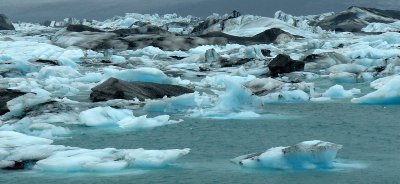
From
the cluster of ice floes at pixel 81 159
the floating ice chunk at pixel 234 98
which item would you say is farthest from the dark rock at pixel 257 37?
the cluster of ice floes at pixel 81 159

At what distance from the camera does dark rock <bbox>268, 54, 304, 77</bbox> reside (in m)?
27.6

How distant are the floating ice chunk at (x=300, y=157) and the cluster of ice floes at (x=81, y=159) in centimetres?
114

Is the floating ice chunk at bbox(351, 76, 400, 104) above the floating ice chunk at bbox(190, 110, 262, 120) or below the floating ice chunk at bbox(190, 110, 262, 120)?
above

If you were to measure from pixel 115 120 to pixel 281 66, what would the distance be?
14.8m

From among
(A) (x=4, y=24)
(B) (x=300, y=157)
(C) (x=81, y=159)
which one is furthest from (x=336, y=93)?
(A) (x=4, y=24)

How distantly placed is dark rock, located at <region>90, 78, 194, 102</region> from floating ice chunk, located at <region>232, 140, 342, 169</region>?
883cm

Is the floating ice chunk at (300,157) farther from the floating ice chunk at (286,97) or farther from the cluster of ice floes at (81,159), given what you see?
the floating ice chunk at (286,97)

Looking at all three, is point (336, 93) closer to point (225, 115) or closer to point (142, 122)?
point (225, 115)

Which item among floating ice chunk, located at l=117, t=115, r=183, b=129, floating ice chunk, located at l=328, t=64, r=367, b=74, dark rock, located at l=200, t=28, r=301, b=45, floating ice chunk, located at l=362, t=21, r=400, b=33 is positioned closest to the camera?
floating ice chunk, located at l=117, t=115, r=183, b=129

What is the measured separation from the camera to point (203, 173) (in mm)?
9031

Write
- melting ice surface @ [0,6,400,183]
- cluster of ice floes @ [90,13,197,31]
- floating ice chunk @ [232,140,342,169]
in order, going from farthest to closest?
cluster of ice floes @ [90,13,197,31], melting ice surface @ [0,6,400,183], floating ice chunk @ [232,140,342,169]

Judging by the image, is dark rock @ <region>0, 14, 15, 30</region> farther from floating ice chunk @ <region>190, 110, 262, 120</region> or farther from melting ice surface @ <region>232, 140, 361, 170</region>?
melting ice surface @ <region>232, 140, 361, 170</region>

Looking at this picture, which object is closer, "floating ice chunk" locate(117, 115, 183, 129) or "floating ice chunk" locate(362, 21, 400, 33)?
Result: "floating ice chunk" locate(117, 115, 183, 129)

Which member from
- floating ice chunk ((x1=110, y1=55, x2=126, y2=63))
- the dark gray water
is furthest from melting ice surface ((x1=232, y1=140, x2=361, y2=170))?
floating ice chunk ((x1=110, y1=55, x2=126, y2=63))
